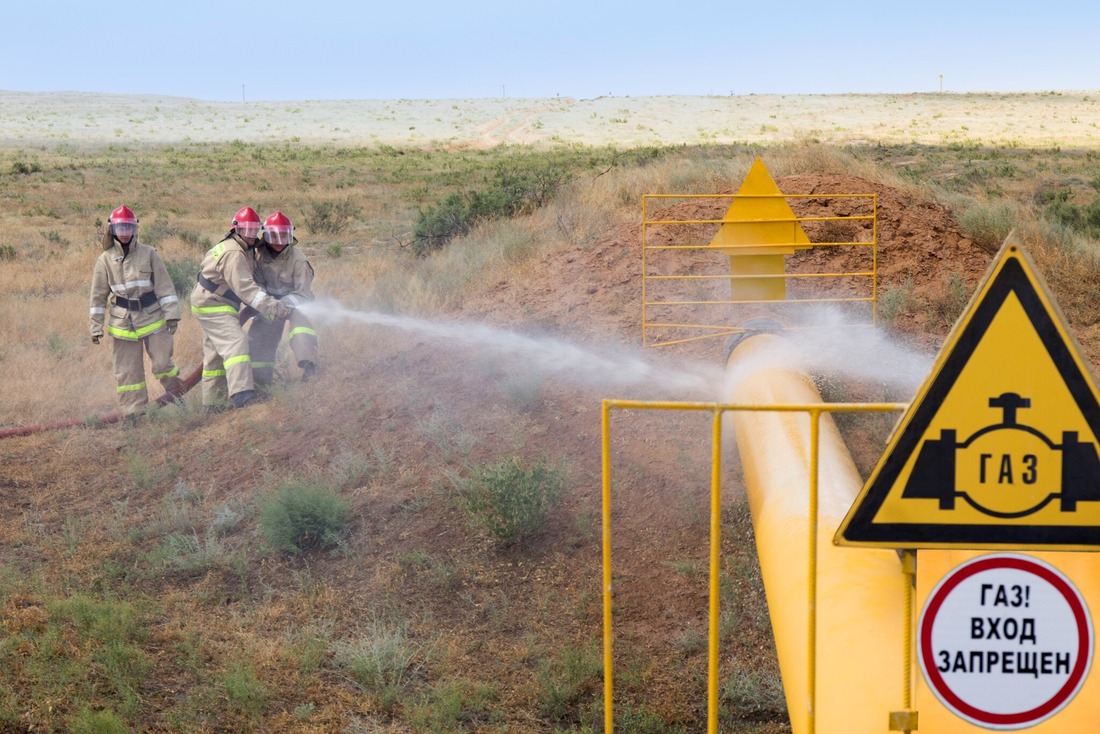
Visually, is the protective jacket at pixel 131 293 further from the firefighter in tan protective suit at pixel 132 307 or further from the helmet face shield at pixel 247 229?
the helmet face shield at pixel 247 229

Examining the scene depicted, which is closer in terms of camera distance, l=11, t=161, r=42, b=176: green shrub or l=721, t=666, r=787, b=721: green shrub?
l=721, t=666, r=787, b=721: green shrub

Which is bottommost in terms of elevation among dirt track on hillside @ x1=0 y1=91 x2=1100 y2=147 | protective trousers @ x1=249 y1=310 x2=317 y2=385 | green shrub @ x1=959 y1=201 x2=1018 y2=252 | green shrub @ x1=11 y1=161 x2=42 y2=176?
protective trousers @ x1=249 y1=310 x2=317 y2=385

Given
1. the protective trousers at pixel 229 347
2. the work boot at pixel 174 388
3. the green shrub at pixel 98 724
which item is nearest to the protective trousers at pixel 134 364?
the work boot at pixel 174 388

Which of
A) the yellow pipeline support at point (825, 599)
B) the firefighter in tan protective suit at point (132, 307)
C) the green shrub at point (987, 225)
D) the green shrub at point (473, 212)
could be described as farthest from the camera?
the green shrub at point (473, 212)

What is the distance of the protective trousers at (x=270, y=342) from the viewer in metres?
9.93

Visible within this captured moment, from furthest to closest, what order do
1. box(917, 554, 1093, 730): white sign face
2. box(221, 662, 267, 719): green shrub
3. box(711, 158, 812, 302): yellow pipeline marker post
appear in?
box(711, 158, 812, 302): yellow pipeline marker post, box(221, 662, 267, 719): green shrub, box(917, 554, 1093, 730): white sign face

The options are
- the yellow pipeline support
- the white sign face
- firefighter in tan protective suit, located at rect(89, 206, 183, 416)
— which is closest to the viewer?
the white sign face

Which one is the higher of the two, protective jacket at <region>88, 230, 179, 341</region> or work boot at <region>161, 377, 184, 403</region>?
protective jacket at <region>88, 230, 179, 341</region>

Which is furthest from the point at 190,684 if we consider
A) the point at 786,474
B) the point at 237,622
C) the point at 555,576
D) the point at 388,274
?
the point at 388,274

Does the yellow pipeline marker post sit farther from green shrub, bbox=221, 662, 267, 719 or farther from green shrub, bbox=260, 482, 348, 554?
green shrub, bbox=221, 662, 267, 719

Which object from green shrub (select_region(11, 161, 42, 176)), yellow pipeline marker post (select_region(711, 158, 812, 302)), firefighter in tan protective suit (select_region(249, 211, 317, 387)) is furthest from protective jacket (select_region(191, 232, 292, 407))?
green shrub (select_region(11, 161, 42, 176))

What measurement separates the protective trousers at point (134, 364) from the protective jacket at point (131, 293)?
0.11m

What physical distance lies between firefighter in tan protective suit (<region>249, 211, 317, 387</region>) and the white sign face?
8180mm

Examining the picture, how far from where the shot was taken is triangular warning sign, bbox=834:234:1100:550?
7.85 feet
